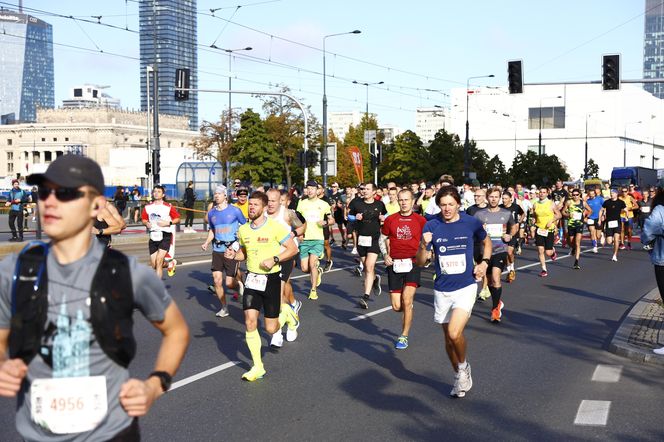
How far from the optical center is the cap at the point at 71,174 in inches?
114

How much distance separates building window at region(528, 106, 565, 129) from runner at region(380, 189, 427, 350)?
98.4 metres

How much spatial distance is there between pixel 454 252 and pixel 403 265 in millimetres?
2616

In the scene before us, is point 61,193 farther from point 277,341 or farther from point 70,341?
point 277,341

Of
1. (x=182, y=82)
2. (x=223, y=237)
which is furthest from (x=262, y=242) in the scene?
(x=182, y=82)

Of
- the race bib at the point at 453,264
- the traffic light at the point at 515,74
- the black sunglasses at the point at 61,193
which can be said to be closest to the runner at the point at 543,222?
the traffic light at the point at 515,74

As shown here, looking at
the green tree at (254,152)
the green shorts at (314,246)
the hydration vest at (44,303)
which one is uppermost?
the green tree at (254,152)

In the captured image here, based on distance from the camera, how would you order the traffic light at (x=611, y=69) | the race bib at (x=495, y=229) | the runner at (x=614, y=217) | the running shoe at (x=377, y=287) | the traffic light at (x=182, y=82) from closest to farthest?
the race bib at (x=495, y=229) → the running shoe at (x=377, y=287) → the runner at (x=614, y=217) → the traffic light at (x=611, y=69) → the traffic light at (x=182, y=82)

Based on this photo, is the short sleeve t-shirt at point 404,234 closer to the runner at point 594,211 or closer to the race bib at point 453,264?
the race bib at point 453,264

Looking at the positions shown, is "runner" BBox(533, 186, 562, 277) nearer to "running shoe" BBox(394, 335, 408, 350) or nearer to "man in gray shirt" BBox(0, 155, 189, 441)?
"running shoe" BBox(394, 335, 408, 350)

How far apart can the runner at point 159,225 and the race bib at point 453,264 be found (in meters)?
7.24

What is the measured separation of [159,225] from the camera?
14.1 metres

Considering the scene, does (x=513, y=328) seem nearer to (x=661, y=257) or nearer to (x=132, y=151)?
(x=661, y=257)

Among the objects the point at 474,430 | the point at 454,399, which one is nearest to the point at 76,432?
the point at 474,430

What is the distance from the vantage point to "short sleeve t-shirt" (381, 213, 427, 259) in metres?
10.4
